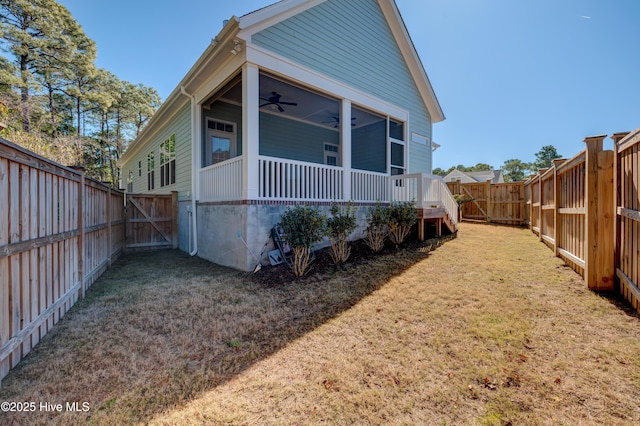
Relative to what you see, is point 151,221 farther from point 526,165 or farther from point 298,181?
point 526,165

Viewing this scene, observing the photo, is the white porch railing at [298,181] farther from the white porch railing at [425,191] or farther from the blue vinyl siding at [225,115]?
the blue vinyl siding at [225,115]

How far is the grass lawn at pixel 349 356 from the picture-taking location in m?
1.89

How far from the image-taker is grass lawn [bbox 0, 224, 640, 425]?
6.21ft

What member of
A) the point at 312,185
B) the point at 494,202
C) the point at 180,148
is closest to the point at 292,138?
the point at 180,148

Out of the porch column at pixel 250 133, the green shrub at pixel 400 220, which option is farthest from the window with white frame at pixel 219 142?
the green shrub at pixel 400 220

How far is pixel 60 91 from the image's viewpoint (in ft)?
67.2

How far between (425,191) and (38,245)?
7870 millimetres

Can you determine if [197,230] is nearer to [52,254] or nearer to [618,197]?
[52,254]

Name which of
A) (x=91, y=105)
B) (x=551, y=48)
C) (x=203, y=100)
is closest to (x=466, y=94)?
(x=551, y=48)

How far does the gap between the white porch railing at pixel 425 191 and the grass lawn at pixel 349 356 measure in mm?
3471

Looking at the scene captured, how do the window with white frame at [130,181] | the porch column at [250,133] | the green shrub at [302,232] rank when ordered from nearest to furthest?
the green shrub at [302,232] → the porch column at [250,133] → the window with white frame at [130,181]

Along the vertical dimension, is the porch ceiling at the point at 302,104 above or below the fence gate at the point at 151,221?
above

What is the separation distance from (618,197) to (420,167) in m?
7.21

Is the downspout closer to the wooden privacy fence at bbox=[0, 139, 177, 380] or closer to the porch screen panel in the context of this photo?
the wooden privacy fence at bbox=[0, 139, 177, 380]
